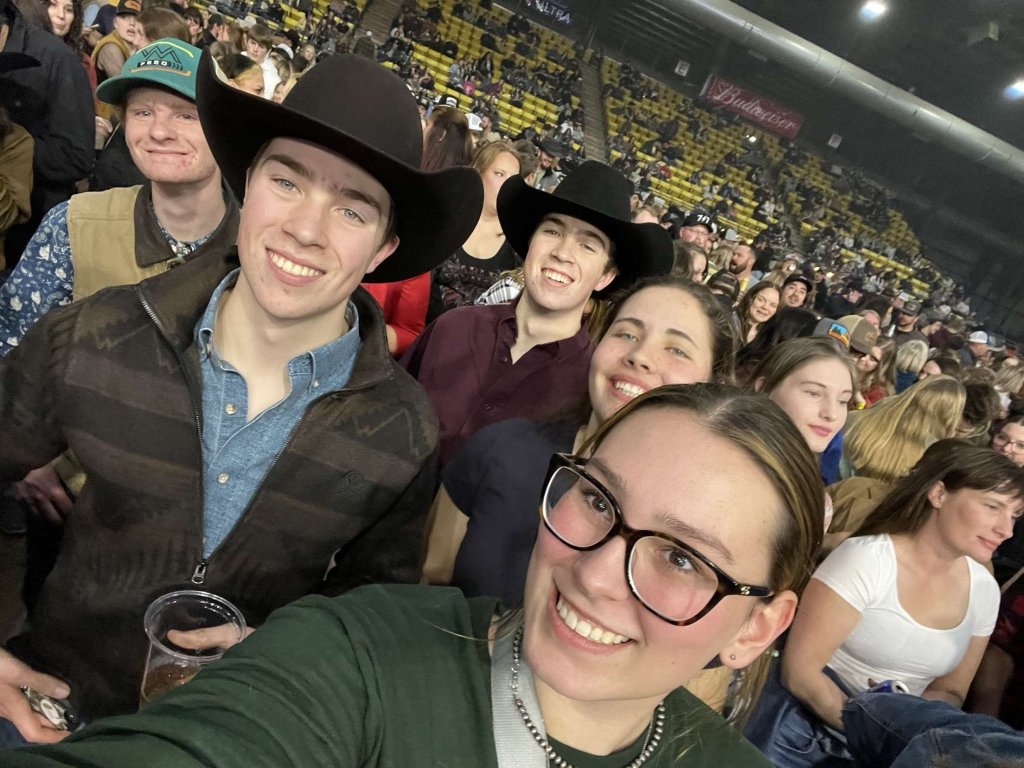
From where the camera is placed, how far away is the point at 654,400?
1.09 metres

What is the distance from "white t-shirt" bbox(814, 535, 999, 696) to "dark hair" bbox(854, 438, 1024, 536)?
0.15m

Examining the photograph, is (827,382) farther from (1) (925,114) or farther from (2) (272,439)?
(1) (925,114)

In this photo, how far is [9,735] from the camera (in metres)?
1.19

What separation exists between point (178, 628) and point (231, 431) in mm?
412

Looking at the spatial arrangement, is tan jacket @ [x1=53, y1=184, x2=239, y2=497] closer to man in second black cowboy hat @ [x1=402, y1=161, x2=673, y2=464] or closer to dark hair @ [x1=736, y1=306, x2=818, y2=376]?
man in second black cowboy hat @ [x1=402, y1=161, x2=673, y2=464]

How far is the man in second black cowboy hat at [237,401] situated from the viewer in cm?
131

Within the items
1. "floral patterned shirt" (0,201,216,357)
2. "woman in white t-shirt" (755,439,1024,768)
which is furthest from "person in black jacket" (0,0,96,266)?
"woman in white t-shirt" (755,439,1024,768)

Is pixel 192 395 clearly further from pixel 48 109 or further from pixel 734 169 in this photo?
pixel 734 169

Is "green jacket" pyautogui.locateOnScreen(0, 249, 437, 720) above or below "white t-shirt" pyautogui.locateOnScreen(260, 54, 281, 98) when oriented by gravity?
below

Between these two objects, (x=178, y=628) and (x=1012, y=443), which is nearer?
(x=178, y=628)

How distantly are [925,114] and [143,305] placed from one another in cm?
2667

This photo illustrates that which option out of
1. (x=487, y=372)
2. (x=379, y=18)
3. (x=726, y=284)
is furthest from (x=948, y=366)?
(x=379, y=18)

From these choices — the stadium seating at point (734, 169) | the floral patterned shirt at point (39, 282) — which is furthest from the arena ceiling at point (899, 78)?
the floral patterned shirt at point (39, 282)

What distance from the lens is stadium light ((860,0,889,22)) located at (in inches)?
760
